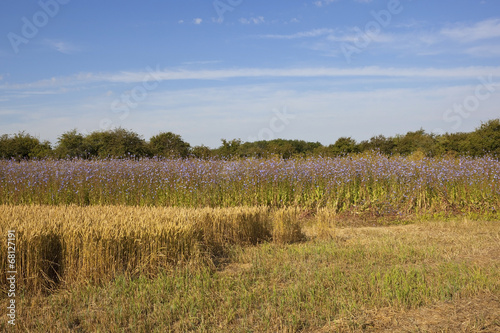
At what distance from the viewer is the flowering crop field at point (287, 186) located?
33.6ft

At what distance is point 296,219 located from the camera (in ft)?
22.5

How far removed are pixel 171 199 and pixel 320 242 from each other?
16.8 ft

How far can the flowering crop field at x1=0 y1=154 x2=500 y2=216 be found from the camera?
10.2m

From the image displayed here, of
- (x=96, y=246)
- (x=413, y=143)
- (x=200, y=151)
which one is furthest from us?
(x=413, y=143)

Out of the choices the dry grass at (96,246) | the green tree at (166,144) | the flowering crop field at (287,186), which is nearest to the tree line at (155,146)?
the green tree at (166,144)

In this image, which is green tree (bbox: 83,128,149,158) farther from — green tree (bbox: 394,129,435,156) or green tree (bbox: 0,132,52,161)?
green tree (bbox: 394,129,435,156)

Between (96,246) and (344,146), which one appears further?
(344,146)

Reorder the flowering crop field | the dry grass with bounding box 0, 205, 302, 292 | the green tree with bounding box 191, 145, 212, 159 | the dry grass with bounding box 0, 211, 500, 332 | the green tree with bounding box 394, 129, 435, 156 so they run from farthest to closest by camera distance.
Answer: the green tree with bounding box 394, 129, 435, 156, the green tree with bounding box 191, 145, 212, 159, the flowering crop field, the dry grass with bounding box 0, 205, 302, 292, the dry grass with bounding box 0, 211, 500, 332

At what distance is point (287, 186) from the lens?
10.7m

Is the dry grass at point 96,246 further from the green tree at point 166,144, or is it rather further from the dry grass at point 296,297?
the green tree at point 166,144

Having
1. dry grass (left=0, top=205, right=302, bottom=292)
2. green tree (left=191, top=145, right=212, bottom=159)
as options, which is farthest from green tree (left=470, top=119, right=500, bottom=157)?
dry grass (left=0, top=205, right=302, bottom=292)

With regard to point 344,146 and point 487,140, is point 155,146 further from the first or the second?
point 487,140

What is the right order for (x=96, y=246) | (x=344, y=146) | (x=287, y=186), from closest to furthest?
(x=96, y=246) < (x=287, y=186) < (x=344, y=146)

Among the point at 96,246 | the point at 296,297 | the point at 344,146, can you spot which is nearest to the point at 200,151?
the point at 344,146
